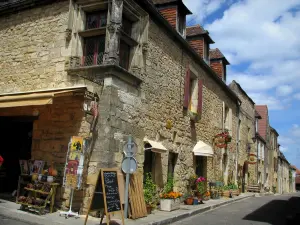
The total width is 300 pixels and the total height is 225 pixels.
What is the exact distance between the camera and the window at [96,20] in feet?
25.8

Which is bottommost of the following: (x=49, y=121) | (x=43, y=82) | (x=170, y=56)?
(x=49, y=121)

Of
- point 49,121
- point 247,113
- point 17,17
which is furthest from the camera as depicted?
point 247,113

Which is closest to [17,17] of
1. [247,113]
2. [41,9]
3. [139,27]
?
[41,9]

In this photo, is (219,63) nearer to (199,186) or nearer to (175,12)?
(175,12)

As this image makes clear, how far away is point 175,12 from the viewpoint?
423 inches

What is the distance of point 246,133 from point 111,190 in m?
16.1

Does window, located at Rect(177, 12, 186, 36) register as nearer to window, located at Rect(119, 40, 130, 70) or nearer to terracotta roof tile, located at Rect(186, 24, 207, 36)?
terracotta roof tile, located at Rect(186, 24, 207, 36)

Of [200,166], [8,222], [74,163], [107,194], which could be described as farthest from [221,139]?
[8,222]

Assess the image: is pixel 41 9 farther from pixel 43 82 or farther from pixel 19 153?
pixel 19 153

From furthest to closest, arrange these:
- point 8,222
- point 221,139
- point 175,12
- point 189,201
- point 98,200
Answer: point 221,139 < point 175,12 < point 189,201 < point 98,200 < point 8,222

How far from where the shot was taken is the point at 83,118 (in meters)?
7.12

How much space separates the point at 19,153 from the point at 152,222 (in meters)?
4.38

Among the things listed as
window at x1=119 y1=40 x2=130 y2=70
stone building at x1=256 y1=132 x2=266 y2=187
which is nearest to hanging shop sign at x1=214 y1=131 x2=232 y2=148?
window at x1=119 y1=40 x2=130 y2=70

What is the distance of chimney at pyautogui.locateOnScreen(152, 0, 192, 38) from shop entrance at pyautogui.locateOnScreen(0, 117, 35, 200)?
571cm
